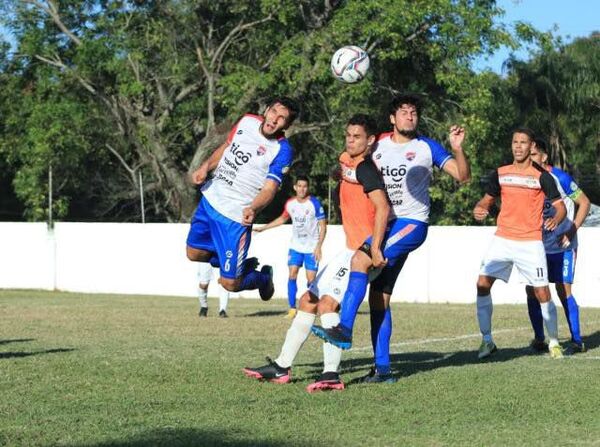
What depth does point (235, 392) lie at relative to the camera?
8.27 meters

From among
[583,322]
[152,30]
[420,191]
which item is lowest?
[583,322]

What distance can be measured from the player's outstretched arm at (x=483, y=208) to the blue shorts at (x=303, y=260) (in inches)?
292

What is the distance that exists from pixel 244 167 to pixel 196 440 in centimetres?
448

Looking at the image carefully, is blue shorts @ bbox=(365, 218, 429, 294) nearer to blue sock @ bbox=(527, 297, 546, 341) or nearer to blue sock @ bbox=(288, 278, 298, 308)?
blue sock @ bbox=(527, 297, 546, 341)

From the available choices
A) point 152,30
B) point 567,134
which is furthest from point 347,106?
point 567,134

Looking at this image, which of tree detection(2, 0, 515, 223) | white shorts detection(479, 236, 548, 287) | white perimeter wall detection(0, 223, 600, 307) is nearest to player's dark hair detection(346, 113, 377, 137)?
white shorts detection(479, 236, 548, 287)

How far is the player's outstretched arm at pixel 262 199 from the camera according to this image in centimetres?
987

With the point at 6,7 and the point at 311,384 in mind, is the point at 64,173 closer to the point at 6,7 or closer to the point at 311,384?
the point at 6,7

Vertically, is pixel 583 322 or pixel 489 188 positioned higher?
pixel 489 188

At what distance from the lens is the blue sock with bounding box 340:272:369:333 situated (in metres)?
8.70

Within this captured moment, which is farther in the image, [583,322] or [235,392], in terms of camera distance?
[583,322]

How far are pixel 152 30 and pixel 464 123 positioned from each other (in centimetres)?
1130

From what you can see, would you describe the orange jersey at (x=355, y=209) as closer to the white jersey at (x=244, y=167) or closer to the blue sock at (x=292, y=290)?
the white jersey at (x=244, y=167)

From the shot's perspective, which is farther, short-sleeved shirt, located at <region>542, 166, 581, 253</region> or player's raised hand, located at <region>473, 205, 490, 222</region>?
short-sleeved shirt, located at <region>542, 166, 581, 253</region>
